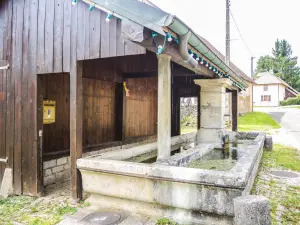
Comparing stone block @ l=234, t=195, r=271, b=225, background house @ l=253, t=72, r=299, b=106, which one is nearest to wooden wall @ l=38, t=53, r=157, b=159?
stone block @ l=234, t=195, r=271, b=225

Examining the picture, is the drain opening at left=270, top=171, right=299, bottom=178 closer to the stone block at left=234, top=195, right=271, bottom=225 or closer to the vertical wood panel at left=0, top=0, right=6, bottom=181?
the stone block at left=234, top=195, right=271, bottom=225

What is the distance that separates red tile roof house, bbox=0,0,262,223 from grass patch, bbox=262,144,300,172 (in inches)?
72.1

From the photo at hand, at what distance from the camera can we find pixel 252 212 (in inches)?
109

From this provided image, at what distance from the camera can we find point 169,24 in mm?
3037

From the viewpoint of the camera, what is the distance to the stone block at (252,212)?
9.11 feet

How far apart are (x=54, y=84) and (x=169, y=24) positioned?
3.69 metres

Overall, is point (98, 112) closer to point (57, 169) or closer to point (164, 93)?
point (57, 169)

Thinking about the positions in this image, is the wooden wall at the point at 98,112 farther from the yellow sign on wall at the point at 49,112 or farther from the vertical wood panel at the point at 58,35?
the vertical wood panel at the point at 58,35

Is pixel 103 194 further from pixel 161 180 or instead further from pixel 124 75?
pixel 124 75

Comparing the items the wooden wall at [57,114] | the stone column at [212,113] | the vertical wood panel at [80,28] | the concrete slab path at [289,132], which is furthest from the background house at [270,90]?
the vertical wood panel at [80,28]

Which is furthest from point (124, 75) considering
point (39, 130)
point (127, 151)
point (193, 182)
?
point (193, 182)

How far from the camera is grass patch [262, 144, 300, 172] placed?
688 centimetres

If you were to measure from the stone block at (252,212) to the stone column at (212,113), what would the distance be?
3989 mm

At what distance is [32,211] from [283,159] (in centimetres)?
710
